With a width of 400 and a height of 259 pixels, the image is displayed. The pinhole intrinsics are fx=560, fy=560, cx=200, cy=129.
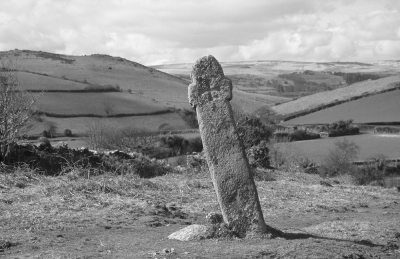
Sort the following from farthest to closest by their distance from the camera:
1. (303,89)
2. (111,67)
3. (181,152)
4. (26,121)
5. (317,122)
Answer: (303,89)
(111,67)
(317,122)
(181,152)
(26,121)

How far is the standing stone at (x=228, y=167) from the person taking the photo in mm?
9117

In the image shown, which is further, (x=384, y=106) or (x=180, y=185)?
(x=384, y=106)

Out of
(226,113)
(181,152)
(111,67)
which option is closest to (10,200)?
(226,113)

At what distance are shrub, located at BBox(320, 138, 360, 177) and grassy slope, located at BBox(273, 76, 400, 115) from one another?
2386 cm

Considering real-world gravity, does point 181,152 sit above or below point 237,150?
below

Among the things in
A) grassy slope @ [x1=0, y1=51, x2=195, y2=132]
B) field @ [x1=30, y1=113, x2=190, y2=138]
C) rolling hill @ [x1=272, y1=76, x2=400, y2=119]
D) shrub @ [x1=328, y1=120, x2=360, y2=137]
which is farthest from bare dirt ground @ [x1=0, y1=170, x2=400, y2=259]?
rolling hill @ [x1=272, y1=76, x2=400, y2=119]

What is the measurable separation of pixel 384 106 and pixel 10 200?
5110 cm

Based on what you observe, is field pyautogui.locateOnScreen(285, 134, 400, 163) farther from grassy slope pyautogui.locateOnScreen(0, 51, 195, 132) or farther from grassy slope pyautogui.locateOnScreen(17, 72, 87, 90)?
grassy slope pyautogui.locateOnScreen(17, 72, 87, 90)

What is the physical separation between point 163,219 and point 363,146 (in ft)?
121

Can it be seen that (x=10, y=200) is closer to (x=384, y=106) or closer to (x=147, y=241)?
(x=147, y=241)

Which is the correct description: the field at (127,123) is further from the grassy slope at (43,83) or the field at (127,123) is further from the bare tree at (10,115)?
the bare tree at (10,115)

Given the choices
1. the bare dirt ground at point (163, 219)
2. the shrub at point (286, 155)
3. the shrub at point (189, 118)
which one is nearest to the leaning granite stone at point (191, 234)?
the bare dirt ground at point (163, 219)

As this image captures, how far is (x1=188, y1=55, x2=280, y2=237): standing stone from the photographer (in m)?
9.12

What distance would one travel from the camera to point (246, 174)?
916 cm
